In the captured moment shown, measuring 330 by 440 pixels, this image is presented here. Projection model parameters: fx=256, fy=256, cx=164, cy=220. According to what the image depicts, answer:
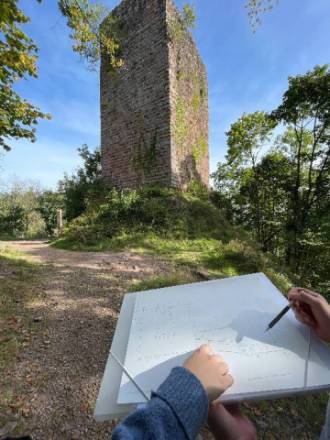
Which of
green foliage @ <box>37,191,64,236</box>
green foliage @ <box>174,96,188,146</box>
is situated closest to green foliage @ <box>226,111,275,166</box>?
green foliage @ <box>174,96,188,146</box>

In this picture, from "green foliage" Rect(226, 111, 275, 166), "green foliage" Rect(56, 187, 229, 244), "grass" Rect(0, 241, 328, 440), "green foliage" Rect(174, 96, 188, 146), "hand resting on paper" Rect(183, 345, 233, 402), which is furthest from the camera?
"green foliage" Rect(226, 111, 275, 166)

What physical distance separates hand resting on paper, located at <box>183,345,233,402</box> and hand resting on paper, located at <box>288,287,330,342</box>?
0.39 meters

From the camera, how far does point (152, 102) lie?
7.08 m

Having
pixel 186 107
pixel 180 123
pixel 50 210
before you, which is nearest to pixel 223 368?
pixel 180 123

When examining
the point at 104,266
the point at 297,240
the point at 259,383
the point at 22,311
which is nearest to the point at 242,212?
the point at 297,240

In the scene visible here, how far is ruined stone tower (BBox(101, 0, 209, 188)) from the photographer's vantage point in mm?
6848

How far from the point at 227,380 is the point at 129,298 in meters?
0.77

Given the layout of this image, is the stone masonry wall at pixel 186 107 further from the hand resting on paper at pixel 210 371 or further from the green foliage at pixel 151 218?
the hand resting on paper at pixel 210 371

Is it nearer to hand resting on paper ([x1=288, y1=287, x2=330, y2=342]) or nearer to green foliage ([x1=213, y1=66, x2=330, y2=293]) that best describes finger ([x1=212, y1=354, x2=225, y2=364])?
hand resting on paper ([x1=288, y1=287, x2=330, y2=342])

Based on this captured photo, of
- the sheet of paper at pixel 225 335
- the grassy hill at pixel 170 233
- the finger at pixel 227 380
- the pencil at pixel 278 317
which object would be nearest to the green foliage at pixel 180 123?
the grassy hill at pixel 170 233

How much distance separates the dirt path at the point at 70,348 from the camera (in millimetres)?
1384

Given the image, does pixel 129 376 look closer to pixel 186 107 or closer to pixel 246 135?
pixel 186 107

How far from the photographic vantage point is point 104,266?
3916 millimetres

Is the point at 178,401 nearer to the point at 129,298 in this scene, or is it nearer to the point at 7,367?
the point at 129,298
